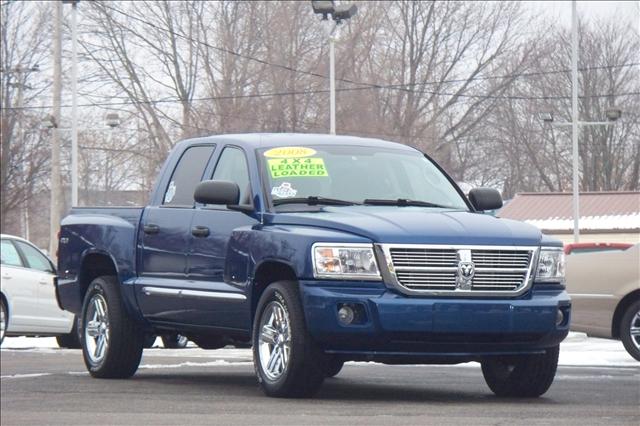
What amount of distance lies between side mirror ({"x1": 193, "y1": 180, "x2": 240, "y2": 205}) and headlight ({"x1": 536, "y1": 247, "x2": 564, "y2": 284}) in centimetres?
213

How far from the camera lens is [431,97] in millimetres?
60438

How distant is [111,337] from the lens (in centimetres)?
1191

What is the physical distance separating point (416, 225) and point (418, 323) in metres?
0.67

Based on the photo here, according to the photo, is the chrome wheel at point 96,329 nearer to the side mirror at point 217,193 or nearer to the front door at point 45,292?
the side mirror at point 217,193

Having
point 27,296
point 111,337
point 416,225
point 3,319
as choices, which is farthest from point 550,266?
point 27,296

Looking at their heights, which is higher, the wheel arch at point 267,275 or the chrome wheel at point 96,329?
the wheel arch at point 267,275

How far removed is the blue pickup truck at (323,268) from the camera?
9.19m

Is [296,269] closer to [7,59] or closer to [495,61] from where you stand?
[7,59]

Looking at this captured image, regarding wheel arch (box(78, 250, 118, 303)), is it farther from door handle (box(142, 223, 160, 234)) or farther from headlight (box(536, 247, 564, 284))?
headlight (box(536, 247, 564, 284))

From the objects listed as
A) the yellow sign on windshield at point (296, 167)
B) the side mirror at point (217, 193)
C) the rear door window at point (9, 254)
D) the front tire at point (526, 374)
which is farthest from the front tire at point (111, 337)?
the rear door window at point (9, 254)

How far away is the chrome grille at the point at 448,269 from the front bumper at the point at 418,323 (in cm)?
8

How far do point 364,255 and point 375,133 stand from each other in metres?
49.0

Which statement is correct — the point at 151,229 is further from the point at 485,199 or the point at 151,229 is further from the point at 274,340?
the point at 485,199

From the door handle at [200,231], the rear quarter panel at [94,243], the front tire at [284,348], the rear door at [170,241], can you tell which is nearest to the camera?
the front tire at [284,348]
